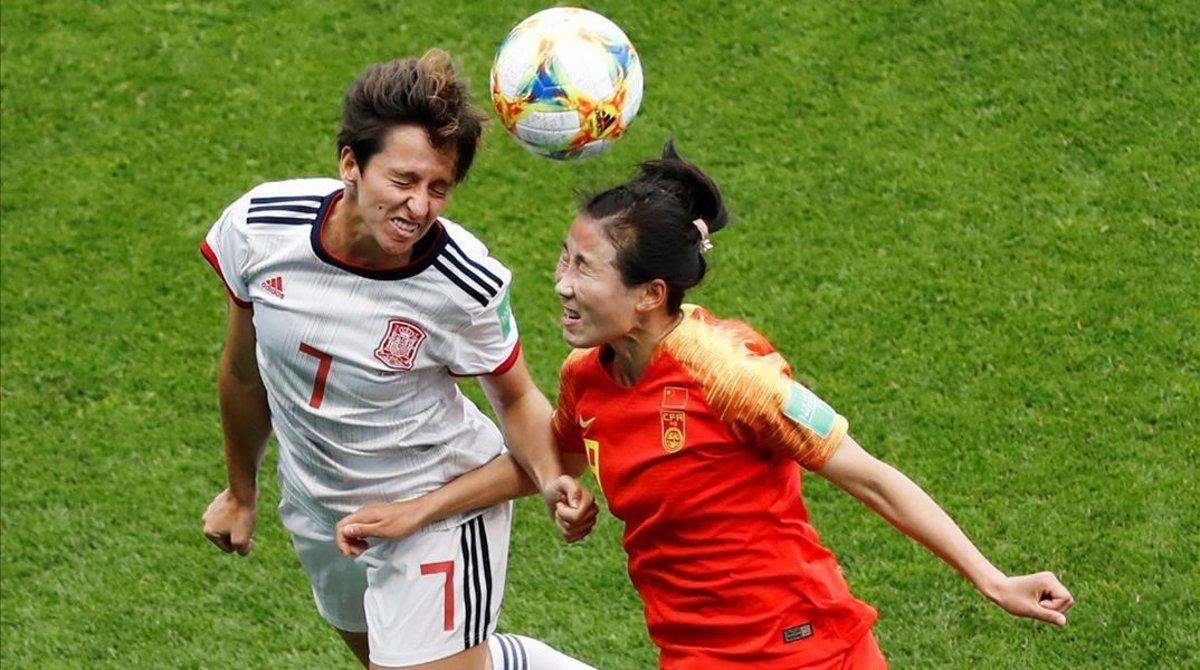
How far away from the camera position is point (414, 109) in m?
4.24

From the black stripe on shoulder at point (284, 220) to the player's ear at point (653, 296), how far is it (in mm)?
915

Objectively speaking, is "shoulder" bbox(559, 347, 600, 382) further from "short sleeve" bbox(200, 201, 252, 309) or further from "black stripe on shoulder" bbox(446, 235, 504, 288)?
"short sleeve" bbox(200, 201, 252, 309)

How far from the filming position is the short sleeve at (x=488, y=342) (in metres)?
4.47

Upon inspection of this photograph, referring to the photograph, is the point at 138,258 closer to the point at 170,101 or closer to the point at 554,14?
the point at 170,101

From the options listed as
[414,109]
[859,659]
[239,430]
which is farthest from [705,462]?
[239,430]

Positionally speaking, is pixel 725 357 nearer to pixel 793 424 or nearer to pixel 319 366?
pixel 793 424

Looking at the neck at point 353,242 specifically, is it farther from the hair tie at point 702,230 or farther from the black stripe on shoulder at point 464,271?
the hair tie at point 702,230

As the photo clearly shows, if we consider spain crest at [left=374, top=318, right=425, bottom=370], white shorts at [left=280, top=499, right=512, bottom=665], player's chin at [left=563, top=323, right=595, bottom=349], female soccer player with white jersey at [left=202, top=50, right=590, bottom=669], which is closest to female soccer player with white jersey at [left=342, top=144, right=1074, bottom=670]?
player's chin at [left=563, top=323, right=595, bottom=349]

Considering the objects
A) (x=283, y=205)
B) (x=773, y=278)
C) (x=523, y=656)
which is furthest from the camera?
(x=773, y=278)

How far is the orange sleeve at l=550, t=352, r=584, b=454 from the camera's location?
14.0 feet

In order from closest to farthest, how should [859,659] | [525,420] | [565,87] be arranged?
[859,659]
[525,420]
[565,87]

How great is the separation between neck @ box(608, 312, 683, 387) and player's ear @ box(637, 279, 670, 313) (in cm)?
2

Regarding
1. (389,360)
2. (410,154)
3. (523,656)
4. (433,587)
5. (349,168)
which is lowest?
(523,656)

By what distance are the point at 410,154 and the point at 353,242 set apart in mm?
288
